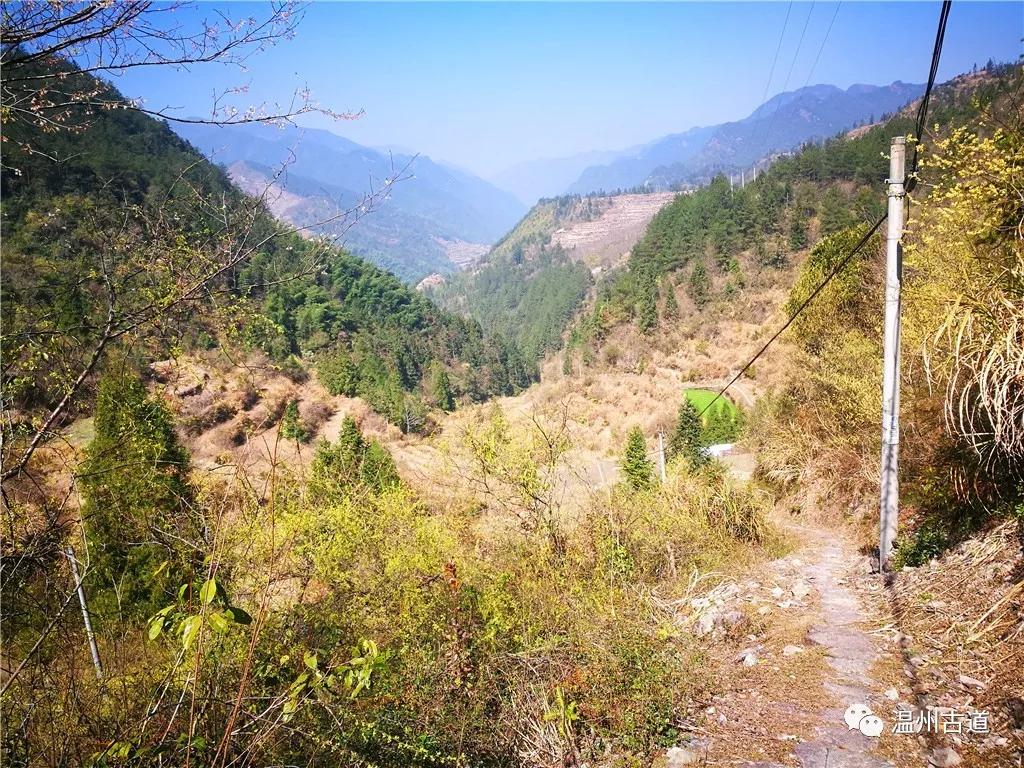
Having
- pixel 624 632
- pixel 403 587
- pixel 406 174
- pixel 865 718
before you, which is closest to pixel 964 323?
pixel 865 718

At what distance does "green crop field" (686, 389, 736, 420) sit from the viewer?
A: 39125mm

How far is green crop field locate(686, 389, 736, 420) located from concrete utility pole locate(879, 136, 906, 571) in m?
29.7

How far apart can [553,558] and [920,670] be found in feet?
16.9

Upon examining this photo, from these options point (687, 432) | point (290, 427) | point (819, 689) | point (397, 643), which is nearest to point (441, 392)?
point (687, 432)

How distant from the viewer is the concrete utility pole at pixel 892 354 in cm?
609

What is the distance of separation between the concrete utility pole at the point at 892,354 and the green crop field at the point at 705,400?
29.7 meters

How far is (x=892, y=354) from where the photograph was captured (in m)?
6.26

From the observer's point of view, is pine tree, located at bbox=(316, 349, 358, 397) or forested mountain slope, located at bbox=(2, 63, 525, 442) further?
pine tree, located at bbox=(316, 349, 358, 397)

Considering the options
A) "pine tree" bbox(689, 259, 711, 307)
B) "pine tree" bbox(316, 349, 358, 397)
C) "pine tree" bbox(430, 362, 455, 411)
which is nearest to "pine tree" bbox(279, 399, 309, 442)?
"pine tree" bbox(316, 349, 358, 397)

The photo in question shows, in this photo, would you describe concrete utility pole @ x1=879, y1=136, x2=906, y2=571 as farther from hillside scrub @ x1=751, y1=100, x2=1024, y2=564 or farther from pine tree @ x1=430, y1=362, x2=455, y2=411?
pine tree @ x1=430, y1=362, x2=455, y2=411

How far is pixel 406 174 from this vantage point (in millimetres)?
3205

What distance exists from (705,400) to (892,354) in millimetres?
39671

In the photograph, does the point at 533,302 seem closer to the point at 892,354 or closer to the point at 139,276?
the point at 892,354

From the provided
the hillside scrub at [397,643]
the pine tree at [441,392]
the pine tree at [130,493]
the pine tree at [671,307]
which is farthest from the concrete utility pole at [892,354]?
the pine tree at [441,392]
